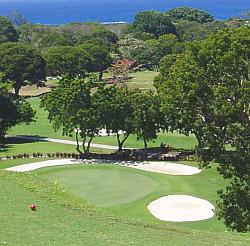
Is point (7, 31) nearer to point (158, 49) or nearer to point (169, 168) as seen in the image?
point (158, 49)

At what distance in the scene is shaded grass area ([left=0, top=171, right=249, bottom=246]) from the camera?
13438mm

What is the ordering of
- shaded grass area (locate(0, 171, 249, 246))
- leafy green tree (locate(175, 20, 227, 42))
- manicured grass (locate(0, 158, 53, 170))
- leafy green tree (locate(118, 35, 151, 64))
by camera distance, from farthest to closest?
leafy green tree (locate(175, 20, 227, 42)) → leafy green tree (locate(118, 35, 151, 64)) → manicured grass (locate(0, 158, 53, 170)) → shaded grass area (locate(0, 171, 249, 246))

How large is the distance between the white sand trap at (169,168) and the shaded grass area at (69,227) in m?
20.9

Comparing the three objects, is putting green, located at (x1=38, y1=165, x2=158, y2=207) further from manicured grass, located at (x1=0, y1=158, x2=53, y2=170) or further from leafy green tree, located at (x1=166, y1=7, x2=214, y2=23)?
leafy green tree, located at (x1=166, y1=7, x2=214, y2=23)

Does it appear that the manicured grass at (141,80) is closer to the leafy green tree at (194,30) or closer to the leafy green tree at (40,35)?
the leafy green tree at (194,30)

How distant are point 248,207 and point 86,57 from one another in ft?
245

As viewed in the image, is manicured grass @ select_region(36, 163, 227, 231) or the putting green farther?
the putting green

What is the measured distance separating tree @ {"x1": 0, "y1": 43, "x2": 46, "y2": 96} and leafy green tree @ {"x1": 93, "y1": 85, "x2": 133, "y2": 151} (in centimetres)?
4097

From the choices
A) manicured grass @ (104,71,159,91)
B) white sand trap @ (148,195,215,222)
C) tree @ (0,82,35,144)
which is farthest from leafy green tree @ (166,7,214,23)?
white sand trap @ (148,195,215,222)

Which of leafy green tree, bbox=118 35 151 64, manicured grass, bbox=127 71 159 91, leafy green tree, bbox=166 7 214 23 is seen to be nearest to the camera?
manicured grass, bbox=127 71 159 91

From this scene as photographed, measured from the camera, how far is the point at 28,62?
8656cm

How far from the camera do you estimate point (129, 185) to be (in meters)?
33.8

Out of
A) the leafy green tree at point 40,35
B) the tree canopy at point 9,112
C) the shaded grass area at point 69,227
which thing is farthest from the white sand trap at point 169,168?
the leafy green tree at point 40,35

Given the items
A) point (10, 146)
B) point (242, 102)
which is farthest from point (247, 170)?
point (10, 146)
